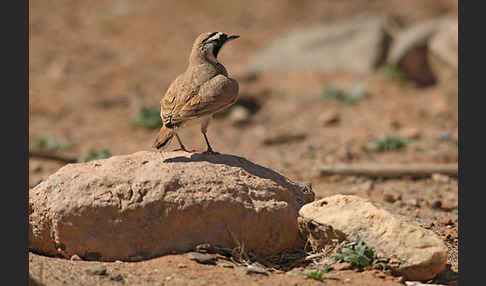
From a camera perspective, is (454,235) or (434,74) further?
(434,74)

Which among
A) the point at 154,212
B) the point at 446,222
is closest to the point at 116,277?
the point at 154,212

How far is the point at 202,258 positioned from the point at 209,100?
165 cm

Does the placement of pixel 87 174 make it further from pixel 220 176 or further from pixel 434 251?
pixel 434 251

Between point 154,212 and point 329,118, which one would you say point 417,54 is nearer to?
point 329,118

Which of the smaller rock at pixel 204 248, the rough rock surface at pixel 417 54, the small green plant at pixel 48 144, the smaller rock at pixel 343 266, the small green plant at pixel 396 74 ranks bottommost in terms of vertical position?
the smaller rock at pixel 343 266

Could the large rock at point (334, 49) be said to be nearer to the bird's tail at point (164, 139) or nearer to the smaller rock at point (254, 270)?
the bird's tail at point (164, 139)

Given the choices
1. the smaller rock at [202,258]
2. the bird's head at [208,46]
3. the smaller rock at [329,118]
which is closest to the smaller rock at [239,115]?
the smaller rock at [329,118]

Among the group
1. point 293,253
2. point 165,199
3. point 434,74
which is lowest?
point 293,253

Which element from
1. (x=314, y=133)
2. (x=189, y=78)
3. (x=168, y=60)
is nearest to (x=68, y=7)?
(x=168, y=60)

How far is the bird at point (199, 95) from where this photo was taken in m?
6.34

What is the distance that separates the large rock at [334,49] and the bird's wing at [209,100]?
988cm

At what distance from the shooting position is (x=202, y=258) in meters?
5.65

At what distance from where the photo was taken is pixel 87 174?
6184mm

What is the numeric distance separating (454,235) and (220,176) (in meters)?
2.90
